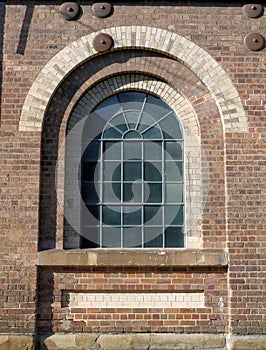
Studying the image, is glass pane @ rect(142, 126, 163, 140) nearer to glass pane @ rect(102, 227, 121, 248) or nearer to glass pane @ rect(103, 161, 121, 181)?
glass pane @ rect(103, 161, 121, 181)

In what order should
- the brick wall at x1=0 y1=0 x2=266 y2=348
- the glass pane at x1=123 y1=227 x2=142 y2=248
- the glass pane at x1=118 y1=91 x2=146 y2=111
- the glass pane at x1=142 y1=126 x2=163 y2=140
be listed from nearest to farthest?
the brick wall at x1=0 y1=0 x2=266 y2=348 < the glass pane at x1=123 y1=227 x2=142 y2=248 < the glass pane at x1=142 y1=126 x2=163 y2=140 < the glass pane at x1=118 y1=91 x2=146 y2=111

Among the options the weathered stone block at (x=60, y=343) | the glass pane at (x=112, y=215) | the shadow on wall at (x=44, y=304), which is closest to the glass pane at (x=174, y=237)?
the glass pane at (x=112, y=215)

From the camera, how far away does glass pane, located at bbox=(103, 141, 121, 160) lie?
833 centimetres

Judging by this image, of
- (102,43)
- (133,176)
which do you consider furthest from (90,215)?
(102,43)

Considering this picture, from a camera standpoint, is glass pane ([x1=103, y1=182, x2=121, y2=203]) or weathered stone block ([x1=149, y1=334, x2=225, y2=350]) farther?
glass pane ([x1=103, y1=182, x2=121, y2=203])

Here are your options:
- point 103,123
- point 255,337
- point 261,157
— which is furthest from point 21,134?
point 255,337

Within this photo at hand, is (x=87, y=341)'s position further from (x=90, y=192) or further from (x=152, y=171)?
(x=152, y=171)

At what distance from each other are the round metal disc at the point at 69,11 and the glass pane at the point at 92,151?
213 centimetres

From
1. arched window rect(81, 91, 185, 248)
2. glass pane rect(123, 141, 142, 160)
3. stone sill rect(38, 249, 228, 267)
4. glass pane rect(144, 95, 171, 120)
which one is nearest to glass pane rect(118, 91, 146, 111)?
arched window rect(81, 91, 185, 248)

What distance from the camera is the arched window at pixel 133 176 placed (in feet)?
26.7

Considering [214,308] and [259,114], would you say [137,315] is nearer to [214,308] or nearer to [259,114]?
[214,308]

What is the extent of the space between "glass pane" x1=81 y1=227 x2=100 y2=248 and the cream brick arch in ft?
5.86

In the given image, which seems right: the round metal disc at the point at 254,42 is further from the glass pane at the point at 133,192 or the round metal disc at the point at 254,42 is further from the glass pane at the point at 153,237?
the glass pane at the point at 153,237

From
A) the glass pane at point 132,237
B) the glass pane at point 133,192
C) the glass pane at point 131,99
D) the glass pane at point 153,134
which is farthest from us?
the glass pane at point 131,99
